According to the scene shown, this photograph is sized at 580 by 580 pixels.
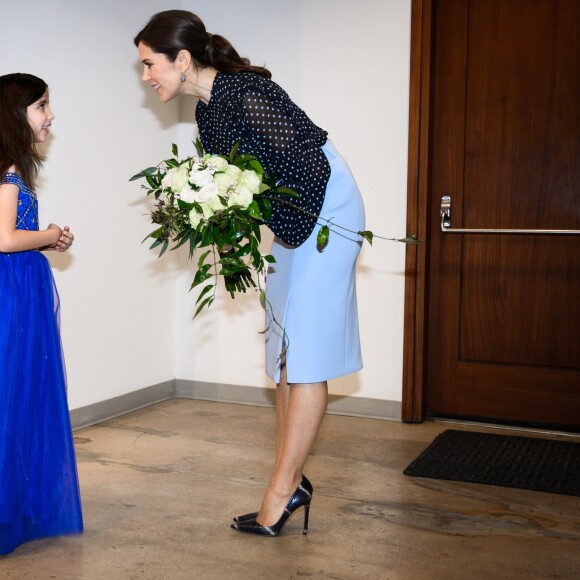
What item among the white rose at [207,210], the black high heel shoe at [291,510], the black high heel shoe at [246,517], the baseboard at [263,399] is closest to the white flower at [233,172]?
the white rose at [207,210]

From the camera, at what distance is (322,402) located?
8.34 feet

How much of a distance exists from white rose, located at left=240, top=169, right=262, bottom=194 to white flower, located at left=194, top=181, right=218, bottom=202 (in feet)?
0.27

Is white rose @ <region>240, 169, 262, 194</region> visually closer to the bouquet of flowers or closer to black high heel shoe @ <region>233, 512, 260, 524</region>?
the bouquet of flowers

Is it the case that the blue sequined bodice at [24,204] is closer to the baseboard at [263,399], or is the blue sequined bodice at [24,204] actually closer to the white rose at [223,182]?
the white rose at [223,182]

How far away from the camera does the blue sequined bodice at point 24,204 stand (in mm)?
2535

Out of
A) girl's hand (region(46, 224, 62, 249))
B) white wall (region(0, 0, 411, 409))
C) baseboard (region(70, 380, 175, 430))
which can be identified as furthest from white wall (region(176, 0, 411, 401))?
girl's hand (region(46, 224, 62, 249))

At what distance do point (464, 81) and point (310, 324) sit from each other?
2.15 metres

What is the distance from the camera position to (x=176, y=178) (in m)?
2.36

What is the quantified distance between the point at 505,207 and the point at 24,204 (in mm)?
2423

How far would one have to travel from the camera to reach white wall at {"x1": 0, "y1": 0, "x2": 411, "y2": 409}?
3.90 meters

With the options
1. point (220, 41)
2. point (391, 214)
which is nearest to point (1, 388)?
point (220, 41)

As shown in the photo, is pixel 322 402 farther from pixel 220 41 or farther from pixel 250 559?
pixel 220 41

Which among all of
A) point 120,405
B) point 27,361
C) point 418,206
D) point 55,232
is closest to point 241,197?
point 55,232

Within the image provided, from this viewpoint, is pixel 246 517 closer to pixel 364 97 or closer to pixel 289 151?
pixel 289 151
